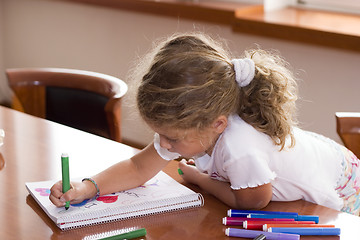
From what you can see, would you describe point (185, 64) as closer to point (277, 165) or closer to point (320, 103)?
point (277, 165)

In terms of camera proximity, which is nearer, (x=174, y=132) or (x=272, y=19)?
(x=174, y=132)

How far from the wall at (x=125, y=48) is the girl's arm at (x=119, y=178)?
0.87 m

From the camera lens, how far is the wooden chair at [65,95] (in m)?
2.28

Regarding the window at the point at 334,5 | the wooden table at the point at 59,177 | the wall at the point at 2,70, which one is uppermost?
the window at the point at 334,5

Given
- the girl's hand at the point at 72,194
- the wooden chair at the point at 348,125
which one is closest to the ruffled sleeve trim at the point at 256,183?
the girl's hand at the point at 72,194

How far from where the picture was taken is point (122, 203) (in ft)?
4.31

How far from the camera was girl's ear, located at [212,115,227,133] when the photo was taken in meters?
1.35

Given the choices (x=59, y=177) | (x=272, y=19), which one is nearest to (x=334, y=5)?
(x=272, y=19)

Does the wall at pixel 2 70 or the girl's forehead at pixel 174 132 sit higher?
the girl's forehead at pixel 174 132

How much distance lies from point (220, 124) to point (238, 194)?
0.55 ft

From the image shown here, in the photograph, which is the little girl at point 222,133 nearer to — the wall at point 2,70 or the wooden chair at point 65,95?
the wooden chair at point 65,95

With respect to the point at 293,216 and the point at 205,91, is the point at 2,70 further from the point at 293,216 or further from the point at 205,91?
the point at 293,216

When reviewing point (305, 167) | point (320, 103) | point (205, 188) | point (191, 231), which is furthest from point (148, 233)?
point (320, 103)

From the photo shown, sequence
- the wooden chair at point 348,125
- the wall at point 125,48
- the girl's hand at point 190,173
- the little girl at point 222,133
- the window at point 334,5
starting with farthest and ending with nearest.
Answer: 1. the window at point 334,5
2. the wall at point 125,48
3. the wooden chair at point 348,125
4. the girl's hand at point 190,173
5. the little girl at point 222,133
